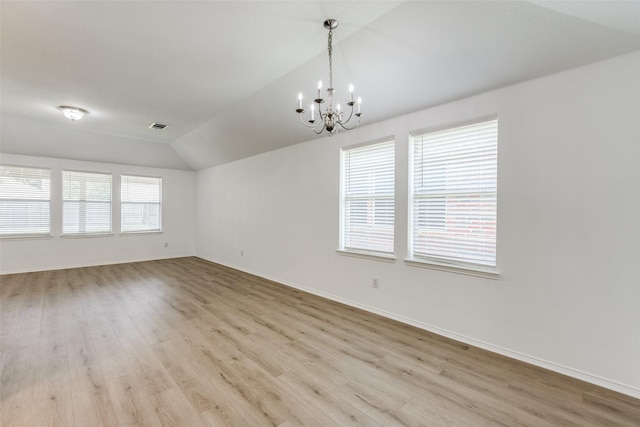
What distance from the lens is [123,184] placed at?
7168 mm

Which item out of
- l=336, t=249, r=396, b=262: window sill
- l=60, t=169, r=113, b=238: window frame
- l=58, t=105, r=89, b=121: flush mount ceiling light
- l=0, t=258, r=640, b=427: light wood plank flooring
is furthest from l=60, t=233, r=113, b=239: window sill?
l=336, t=249, r=396, b=262: window sill

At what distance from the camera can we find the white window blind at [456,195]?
285 cm

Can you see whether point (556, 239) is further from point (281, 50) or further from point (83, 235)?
point (83, 235)

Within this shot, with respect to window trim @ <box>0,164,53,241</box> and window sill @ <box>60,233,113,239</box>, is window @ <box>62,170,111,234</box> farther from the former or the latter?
window trim @ <box>0,164,53,241</box>

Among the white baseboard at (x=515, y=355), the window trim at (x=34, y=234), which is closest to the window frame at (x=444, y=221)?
the white baseboard at (x=515, y=355)

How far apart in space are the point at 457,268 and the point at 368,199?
4.72ft

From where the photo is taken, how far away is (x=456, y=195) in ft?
10.0

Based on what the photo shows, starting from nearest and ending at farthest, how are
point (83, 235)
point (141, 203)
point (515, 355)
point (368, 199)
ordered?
point (515, 355)
point (368, 199)
point (83, 235)
point (141, 203)

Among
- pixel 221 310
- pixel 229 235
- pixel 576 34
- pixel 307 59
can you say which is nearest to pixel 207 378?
pixel 221 310

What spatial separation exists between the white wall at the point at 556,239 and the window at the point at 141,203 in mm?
6564

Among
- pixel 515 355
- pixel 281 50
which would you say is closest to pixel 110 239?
pixel 281 50

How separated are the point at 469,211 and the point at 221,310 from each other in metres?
3.31

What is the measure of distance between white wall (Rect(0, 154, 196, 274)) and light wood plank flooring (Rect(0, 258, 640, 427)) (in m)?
2.82

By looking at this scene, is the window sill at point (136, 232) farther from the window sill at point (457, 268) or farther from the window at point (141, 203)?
the window sill at point (457, 268)
